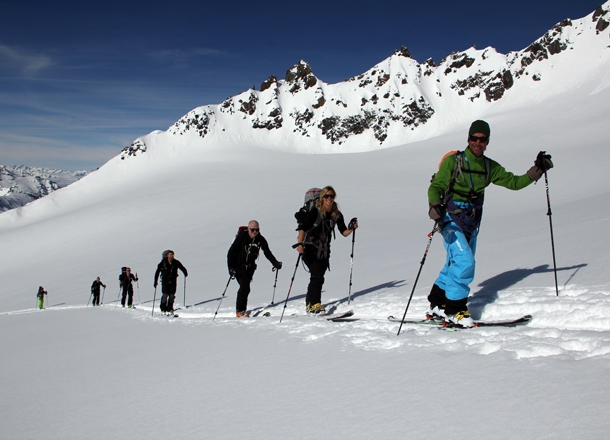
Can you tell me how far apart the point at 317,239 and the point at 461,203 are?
247 cm

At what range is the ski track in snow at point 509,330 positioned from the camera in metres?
2.95

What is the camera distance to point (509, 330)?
3666 mm

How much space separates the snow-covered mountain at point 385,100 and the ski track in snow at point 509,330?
94576mm

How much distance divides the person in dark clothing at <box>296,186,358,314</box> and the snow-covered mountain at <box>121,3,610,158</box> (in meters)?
93.8

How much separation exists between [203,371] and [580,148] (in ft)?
134

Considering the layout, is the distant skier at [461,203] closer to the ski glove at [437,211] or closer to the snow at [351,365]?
the ski glove at [437,211]

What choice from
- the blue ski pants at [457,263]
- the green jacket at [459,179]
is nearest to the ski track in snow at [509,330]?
the blue ski pants at [457,263]

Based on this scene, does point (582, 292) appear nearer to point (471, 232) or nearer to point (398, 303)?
point (471, 232)

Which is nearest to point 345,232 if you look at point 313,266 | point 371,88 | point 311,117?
point 313,266

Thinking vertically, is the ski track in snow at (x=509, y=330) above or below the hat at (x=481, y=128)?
below

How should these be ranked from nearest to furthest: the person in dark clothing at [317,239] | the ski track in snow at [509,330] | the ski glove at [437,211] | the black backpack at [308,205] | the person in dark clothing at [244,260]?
1. the ski track in snow at [509,330]
2. the ski glove at [437,211]
3. the person in dark clothing at [317,239]
4. the black backpack at [308,205]
5. the person in dark clothing at [244,260]

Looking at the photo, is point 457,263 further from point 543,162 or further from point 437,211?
point 543,162

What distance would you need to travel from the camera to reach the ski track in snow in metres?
2.95

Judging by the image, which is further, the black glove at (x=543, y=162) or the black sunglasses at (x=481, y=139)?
the black glove at (x=543, y=162)
